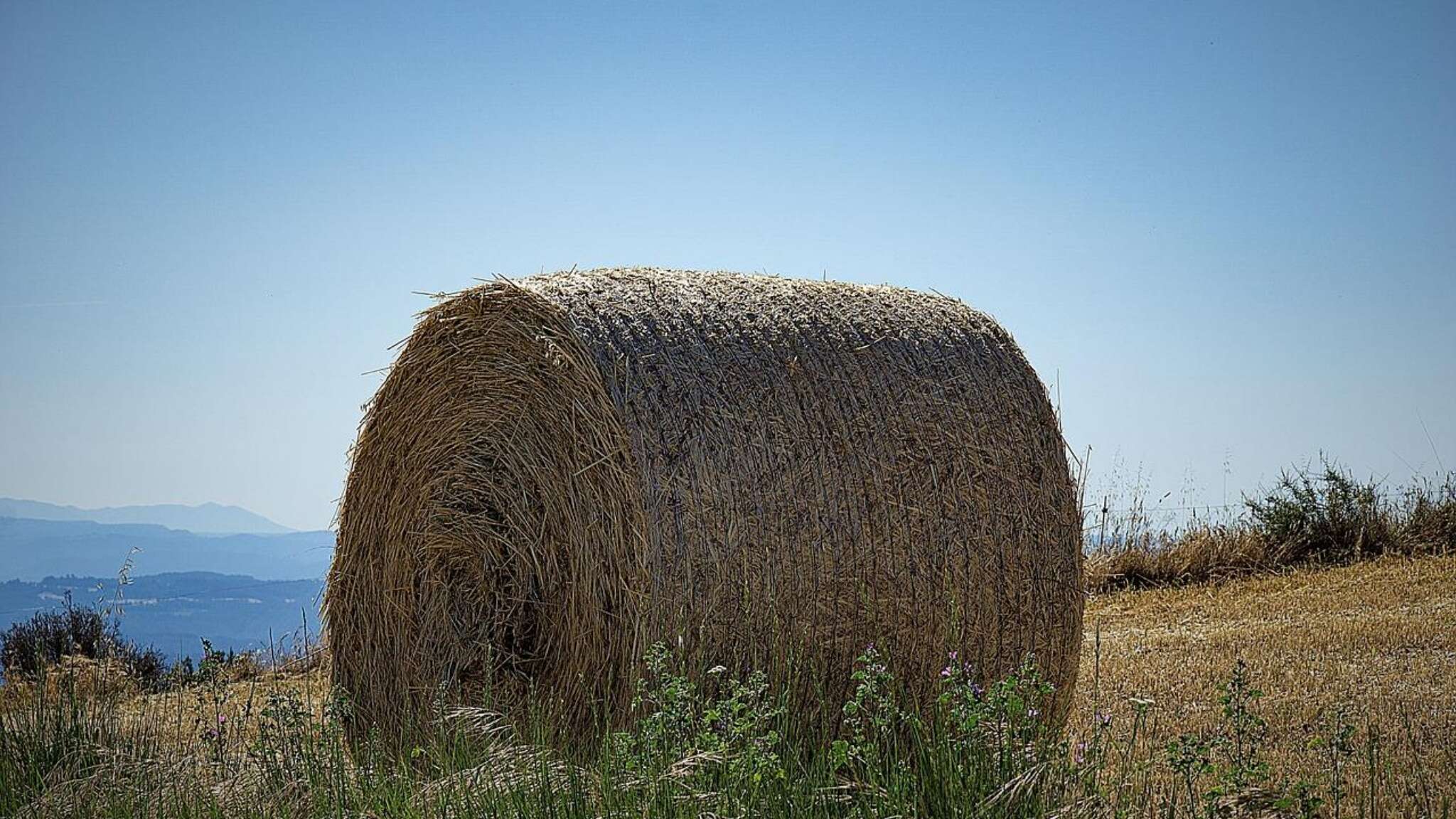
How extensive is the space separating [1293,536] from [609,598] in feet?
29.8

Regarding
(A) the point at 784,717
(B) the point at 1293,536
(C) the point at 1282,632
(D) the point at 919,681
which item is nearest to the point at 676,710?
(A) the point at 784,717

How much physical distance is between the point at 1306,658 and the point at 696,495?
15.0 ft

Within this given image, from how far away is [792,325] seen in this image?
525 centimetres

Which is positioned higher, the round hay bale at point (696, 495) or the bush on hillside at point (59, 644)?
the round hay bale at point (696, 495)

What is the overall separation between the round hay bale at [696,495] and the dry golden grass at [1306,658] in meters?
0.72

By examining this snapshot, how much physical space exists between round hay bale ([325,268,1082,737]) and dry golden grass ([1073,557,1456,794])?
72cm

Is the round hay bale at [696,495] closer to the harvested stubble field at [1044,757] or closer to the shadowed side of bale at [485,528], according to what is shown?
the shadowed side of bale at [485,528]

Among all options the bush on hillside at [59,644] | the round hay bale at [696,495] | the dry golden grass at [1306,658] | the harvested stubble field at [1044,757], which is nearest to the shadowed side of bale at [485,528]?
the round hay bale at [696,495]

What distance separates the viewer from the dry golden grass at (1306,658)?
5.55m

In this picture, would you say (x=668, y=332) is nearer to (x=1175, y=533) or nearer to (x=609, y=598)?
(x=609, y=598)

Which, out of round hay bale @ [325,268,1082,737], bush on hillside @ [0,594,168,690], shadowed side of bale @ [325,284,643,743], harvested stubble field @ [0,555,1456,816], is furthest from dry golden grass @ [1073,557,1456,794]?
bush on hillside @ [0,594,168,690]

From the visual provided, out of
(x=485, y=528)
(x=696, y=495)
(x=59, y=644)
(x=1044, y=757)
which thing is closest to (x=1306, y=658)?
(x=1044, y=757)

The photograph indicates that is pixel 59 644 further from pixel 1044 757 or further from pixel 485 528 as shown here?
pixel 1044 757

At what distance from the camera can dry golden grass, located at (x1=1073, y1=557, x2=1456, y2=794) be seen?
5551 millimetres
